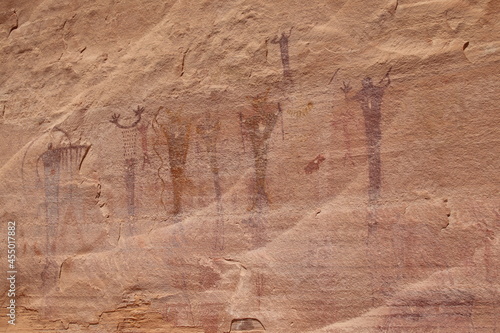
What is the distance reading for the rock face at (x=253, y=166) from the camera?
7.62ft

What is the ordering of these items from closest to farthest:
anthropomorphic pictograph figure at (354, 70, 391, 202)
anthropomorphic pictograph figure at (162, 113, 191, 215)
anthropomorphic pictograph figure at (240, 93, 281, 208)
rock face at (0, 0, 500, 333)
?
rock face at (0, 0, 500, 333) → anthropomorphic pictograph figure at (354, 70, 391, 202) → anthropomorphic pictograph figure at (240, 93, 281, 208) → anthropomorphic pictograph figure at (162, 113, 191, 215)

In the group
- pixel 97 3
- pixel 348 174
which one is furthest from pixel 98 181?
pixel 348 174

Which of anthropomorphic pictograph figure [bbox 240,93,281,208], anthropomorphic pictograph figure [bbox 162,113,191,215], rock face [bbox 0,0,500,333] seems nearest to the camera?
rock face [bbox 0,0,500,333]

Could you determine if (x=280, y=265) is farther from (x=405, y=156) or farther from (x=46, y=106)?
(x=46, y=106)

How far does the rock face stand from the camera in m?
2.32

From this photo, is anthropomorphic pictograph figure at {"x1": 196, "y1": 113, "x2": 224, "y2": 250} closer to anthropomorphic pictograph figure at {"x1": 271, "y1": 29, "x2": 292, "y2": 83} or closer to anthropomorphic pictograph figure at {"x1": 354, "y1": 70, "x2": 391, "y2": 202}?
anthropomorphic pictograph figure at {"x1": 271, "y1": 29, "x2": 292, "y2": 83}

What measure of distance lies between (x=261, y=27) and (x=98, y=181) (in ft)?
4.13

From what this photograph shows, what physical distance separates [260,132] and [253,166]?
18 cm

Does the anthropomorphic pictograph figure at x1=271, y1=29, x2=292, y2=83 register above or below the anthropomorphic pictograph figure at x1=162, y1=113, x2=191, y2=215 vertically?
above

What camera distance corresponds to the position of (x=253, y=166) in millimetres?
2652

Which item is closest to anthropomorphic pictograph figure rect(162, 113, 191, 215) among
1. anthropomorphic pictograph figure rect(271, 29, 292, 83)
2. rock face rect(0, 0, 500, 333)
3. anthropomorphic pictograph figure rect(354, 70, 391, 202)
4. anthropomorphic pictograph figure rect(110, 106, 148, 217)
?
rock face rect(0, 0, 500, 333)

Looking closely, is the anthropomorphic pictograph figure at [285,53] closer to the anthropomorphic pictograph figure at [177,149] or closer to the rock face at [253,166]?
the rock face at [253,166]

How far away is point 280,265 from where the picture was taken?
255 cm

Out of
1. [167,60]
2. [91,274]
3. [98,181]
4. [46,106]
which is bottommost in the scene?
[91,274]
